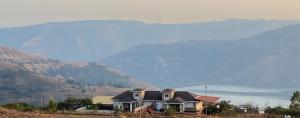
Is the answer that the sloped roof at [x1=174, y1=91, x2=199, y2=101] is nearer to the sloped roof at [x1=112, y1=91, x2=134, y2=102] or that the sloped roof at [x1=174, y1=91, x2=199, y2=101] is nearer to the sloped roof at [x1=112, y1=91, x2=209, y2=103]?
the sloped roof at [x1=112, y1=91, x2=209, y2=103]

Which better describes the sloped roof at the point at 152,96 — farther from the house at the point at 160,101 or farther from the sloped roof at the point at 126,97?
the sloped roof at the point at 126,97

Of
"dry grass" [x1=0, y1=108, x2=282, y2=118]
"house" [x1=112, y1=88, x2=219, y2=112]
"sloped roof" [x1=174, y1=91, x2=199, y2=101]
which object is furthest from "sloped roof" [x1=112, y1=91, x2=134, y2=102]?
"dry grass" [x1=0, y1=108, x2=282, y2=118]

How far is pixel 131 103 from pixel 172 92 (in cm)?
376

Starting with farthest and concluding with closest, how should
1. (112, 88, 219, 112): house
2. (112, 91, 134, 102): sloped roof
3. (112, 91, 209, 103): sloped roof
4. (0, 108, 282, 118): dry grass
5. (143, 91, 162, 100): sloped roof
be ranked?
(112, 91, 134, 102): sloped roof, (143, 91, 162, 100): sloped roof, (112, 91, 209, 103): sloped roof, (112, 88, 219, 112): house, (0, 108, 282, 118): dry grass

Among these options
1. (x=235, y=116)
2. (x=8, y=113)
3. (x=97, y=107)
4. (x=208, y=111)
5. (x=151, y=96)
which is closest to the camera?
(x=8, y=113)

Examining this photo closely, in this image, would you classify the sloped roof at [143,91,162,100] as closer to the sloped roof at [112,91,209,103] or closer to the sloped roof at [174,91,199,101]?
the sloped roof at [112,91,209,103]

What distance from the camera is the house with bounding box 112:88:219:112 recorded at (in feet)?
183

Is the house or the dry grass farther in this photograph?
the house

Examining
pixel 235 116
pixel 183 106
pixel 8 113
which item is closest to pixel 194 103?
pixel 183 106

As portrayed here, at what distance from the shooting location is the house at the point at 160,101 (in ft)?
183

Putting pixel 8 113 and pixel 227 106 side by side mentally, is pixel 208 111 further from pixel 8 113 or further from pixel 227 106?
pixel 8 113

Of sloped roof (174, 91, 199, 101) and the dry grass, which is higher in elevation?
sloped roof (174, 91, 199, 101)

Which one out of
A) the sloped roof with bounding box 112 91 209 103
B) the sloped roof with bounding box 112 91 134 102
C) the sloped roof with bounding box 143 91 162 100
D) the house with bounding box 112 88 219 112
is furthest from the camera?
the sloped roof with bounding box 112 91 134 102

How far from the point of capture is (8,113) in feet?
113
